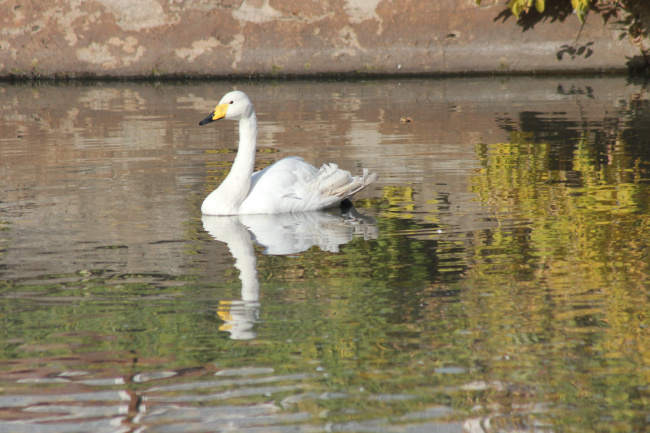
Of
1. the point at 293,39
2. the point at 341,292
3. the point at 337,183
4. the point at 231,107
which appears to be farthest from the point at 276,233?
the point at 293,39

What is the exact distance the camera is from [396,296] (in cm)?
432

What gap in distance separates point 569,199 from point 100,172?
4.12 meters

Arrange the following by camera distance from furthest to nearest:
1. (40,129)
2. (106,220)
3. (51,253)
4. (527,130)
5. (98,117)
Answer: (98,117), (40,129), (527,130), (106,220), (51,253)

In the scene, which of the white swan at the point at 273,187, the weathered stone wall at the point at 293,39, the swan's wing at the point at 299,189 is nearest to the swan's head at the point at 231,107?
the white swan at the point at 273,187

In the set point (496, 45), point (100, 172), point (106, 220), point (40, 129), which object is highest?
point (496, 45)

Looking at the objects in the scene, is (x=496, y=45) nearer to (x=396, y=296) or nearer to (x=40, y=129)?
(x=40, y=129)

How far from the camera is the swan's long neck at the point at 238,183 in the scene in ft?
21.2

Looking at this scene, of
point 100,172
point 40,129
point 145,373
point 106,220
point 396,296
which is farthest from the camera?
point 40,129

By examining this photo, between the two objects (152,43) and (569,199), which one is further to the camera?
(152,43)

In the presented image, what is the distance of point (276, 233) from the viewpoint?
5.95 metres

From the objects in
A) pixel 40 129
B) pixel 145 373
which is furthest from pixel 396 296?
pixel 40 129

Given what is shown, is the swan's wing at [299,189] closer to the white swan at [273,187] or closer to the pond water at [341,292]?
the white swan at [273,187]

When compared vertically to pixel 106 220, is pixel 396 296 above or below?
below

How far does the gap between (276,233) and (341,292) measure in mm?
1617
